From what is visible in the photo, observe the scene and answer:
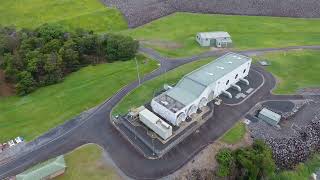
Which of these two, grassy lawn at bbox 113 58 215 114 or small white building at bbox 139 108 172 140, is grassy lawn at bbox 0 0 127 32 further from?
small white building at bbox 139 108 172 140

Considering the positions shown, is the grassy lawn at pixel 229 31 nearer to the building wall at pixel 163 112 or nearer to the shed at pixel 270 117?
the building wall at pixel 163 112

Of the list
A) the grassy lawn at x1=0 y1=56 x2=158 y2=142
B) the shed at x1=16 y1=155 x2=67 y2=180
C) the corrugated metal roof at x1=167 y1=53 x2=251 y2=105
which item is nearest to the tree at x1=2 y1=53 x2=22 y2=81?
the grassy lawn at x1=0 y1=56 x2=158 y2=142

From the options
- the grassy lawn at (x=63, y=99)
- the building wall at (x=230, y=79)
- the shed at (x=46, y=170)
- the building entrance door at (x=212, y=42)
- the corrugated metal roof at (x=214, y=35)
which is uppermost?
the corrugated metal roof at (x=214, y=35)

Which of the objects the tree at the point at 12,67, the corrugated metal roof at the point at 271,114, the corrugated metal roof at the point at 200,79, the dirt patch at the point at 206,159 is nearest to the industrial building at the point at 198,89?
the corrugated metal roof at the point at 200,79

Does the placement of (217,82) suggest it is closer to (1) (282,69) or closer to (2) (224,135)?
(2) (224,135)

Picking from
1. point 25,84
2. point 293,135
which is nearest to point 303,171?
point 293,135

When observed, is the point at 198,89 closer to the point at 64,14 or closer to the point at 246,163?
the point at 246,163

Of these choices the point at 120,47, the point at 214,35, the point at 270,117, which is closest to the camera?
the point at 270,117

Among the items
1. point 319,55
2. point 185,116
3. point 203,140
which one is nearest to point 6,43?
point 185,116
